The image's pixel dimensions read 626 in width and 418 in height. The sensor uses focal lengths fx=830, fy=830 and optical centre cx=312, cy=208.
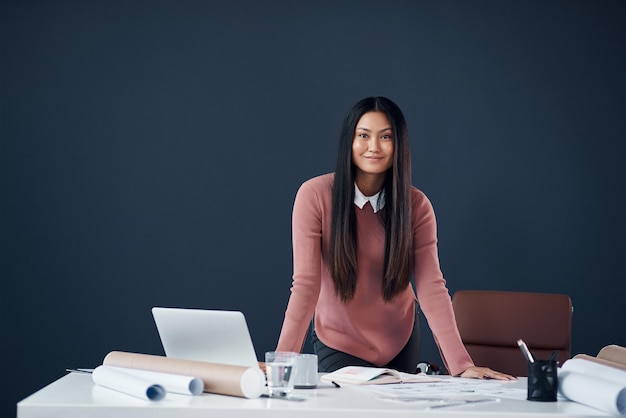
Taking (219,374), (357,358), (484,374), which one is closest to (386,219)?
(357,358)

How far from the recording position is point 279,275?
434 cm

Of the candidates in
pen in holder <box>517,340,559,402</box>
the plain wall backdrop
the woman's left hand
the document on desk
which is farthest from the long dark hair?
the plain wall backdrop

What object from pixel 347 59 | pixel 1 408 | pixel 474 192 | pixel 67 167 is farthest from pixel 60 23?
pixel 474 192

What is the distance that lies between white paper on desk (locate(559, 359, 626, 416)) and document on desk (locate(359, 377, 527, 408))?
12 centimetres

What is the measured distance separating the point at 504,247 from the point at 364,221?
1844 millimetres

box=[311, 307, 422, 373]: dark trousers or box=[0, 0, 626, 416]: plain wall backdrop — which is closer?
box=[311, 307, 422, 373]: dark trousers

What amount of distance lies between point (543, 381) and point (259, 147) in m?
2.80

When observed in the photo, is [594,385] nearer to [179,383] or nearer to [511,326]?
[179,383]

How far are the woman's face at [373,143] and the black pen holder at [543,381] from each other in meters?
1.00

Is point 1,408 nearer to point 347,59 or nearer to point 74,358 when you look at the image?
point 74,358

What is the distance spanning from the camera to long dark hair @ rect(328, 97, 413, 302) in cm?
259

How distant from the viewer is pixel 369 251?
2666 millimetres

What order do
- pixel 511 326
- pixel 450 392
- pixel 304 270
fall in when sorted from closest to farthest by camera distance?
pixel 450 392 → pixel 304 270 → pixel 511 326

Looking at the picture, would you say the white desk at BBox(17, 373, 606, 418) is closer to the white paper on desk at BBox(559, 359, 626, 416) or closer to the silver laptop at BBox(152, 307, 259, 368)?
the white paper on desk at BBox(559, 359, 626, 416)
